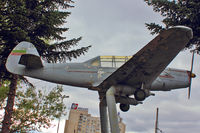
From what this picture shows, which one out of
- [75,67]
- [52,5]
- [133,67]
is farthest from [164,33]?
[52,5]

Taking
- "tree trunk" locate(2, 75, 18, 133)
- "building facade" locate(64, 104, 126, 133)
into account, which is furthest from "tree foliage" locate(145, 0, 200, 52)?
"building facade" locate(64, 104, 126, 133)

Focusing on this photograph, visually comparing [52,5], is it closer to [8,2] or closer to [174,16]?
[8,2]

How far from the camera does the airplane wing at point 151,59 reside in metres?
6.30

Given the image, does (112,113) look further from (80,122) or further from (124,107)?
(80,122)

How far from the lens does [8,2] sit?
567 inches

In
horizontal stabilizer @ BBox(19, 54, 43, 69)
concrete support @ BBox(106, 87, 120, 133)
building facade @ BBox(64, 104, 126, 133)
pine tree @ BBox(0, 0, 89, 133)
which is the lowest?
building facade @ BBox(64, 104, 126, 133)

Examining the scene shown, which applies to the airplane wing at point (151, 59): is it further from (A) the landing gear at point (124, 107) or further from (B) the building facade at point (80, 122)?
(B) the building facade at point (80, 122)

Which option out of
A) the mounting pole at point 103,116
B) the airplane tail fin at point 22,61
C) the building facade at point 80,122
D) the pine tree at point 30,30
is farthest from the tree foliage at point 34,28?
the building facade at point 80,122

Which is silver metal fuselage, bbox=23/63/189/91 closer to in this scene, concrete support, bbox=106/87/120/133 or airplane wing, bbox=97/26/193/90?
airplane wing, bbox=97/26/193/90

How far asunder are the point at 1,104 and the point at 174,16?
1934cm

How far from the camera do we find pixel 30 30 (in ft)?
53.3

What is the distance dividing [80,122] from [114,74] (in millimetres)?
57406

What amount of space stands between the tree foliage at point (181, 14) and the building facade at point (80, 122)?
4570cm

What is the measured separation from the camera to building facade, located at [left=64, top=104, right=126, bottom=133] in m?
57.1
